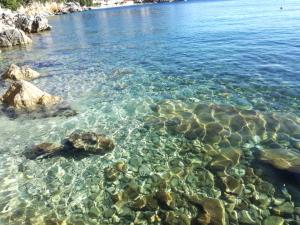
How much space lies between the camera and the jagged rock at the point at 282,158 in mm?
11617

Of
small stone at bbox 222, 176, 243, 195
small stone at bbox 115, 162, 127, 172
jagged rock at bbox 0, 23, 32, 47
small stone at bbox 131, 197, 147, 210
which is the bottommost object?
jagged rock at bbox 0, 23, 32, 47

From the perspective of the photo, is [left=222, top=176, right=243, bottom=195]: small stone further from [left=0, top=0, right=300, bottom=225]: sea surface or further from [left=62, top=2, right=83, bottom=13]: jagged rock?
[left=62, top=2, right=83, bottom=13]: jagged rock

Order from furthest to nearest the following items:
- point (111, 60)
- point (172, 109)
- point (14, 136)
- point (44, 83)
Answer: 1. point (111, 60)
2. point (44, 83)
3. point (172, 109)
4. point (14, 136)

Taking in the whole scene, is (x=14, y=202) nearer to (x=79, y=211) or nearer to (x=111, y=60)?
(x=79, y=211)

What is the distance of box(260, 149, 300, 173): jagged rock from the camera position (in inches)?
457

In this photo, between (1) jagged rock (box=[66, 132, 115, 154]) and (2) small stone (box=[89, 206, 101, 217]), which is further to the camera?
(1) jagged rock (box=[66, 132, 115, 154])

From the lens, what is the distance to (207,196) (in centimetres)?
1049

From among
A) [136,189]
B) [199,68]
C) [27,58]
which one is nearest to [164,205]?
[136,189]

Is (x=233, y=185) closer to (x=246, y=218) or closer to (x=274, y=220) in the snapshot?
(x=246, y=218)

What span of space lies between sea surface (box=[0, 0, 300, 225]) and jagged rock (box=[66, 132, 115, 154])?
398 millimetres

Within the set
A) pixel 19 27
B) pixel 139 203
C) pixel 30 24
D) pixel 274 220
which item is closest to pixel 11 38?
pixel 30 24

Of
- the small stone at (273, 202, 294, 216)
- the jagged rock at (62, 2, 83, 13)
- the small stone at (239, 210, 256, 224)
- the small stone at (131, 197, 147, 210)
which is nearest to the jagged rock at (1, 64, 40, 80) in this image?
the small stone at (131, 197, 147, 210)

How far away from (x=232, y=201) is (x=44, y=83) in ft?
60.9

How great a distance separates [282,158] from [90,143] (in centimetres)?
793
